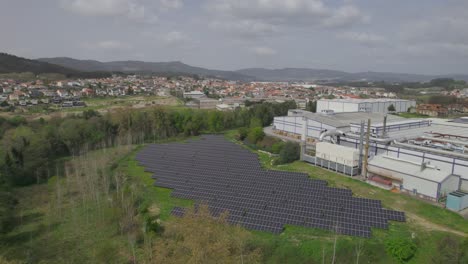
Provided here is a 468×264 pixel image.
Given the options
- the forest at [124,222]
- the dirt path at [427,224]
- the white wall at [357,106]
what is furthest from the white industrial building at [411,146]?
the white wall at [357,106]

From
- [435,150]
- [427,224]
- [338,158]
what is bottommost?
[427,224]

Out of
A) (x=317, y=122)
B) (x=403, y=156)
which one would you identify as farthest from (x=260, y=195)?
(x=317, y=122)

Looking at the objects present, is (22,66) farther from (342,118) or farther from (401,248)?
(401,248)

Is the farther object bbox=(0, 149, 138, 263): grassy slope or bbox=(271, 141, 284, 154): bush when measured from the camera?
bbox=(271, 141, 284, 154): bush

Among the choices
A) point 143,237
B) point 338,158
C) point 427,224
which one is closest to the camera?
point 143,237

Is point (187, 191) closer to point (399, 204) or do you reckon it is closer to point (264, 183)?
point (264, 183)

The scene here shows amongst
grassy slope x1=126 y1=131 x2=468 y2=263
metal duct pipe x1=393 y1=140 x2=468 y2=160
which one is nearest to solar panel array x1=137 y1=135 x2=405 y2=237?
grassy slope x1=126 y1=131 x2=468 y2=263

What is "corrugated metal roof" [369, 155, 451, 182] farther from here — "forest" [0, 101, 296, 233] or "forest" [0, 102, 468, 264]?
"forest" [0, 101, 296, 233]

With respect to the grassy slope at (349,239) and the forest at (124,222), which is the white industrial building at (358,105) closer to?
Result: the forest at (124,222)
